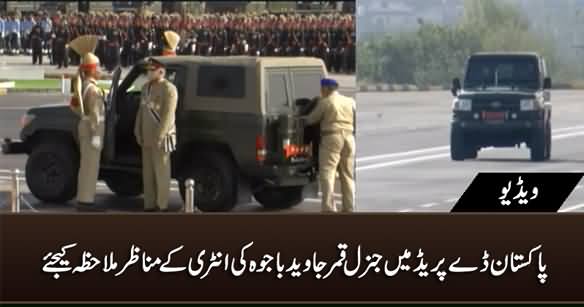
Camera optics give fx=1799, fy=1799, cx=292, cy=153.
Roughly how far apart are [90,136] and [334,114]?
2.20 meters

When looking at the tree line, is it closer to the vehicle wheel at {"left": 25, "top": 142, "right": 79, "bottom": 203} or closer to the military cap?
the military cap

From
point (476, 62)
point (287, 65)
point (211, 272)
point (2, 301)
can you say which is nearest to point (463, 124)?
point (476, 62)

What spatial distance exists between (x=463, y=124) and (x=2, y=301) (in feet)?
13.8

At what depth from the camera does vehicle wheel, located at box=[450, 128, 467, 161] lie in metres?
14.7

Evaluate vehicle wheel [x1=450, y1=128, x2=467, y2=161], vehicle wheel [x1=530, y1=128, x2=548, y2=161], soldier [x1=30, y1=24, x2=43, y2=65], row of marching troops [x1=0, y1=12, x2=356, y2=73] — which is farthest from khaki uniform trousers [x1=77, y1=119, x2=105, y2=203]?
row of marching troops [x1=0, y1=12, x2=356, y2=73]

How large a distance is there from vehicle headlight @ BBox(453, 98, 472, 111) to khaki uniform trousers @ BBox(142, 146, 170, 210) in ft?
8.38

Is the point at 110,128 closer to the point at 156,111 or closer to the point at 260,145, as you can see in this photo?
the point at 156,111

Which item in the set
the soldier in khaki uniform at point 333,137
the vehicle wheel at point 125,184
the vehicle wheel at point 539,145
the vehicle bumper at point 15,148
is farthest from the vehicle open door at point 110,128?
the vehicle wheel at point 539,145

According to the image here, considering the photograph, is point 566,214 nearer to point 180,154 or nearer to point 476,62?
point 476,62

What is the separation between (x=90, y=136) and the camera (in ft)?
51.6

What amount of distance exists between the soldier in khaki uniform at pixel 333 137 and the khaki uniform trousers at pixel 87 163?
1968 millimetres

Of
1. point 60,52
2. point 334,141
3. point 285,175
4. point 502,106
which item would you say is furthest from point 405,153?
point 60,52

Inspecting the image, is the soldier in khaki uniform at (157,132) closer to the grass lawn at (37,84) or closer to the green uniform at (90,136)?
the green uniform at (90,136)

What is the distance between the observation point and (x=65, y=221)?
12945 millimetres
